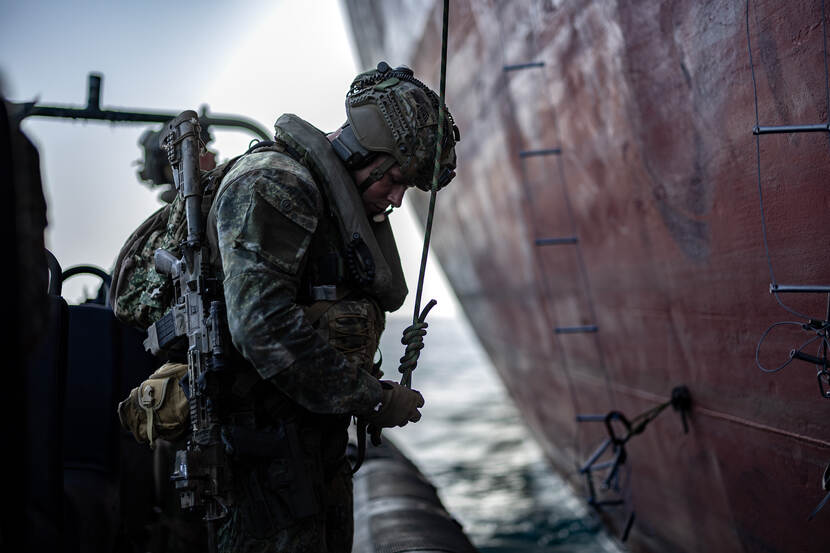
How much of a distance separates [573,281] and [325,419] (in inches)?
141

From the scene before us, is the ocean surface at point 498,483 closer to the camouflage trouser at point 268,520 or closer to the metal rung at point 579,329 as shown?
the metal rung at point 579,329

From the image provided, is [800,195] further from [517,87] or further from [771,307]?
[517,87]

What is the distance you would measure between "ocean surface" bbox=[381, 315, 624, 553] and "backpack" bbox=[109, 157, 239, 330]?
17.0 feet

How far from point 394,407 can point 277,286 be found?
21.7 inches

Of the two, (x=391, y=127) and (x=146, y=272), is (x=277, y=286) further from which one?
(x=146, y=272)

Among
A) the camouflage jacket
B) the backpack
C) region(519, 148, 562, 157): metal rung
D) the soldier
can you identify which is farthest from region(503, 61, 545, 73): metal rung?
the camouflage jacket

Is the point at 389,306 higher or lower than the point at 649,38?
lower

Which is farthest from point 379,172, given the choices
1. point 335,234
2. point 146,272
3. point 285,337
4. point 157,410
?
point 157,410

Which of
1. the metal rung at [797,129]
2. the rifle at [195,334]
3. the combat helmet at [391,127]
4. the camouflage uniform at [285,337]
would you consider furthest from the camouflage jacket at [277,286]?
the metal rung at [797,129]

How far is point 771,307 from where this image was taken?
3.21 m

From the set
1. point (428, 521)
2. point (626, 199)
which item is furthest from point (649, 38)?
point (428, 521)

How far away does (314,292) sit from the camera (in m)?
2.50

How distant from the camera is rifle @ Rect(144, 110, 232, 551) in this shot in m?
2.41

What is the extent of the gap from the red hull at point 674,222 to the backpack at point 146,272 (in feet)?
6.68
